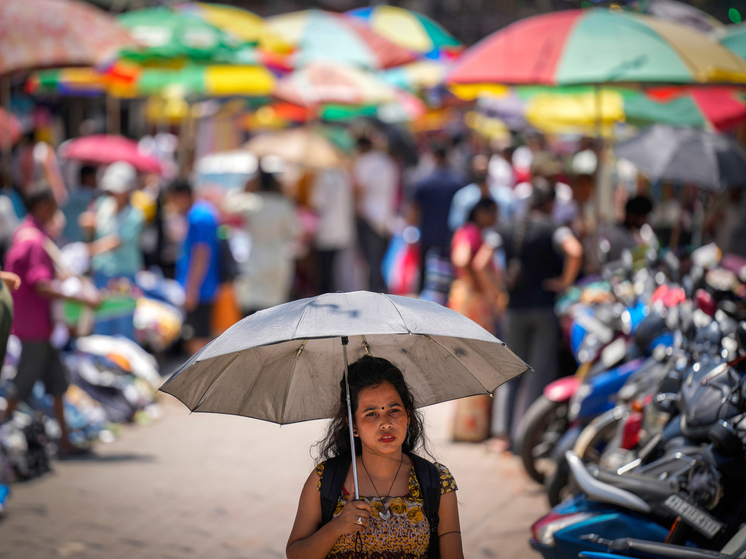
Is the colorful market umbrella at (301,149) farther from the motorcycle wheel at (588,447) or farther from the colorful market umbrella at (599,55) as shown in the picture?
the motorcycle wheel at (588,447)

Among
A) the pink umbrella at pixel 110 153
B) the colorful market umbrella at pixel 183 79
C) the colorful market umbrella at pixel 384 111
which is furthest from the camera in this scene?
the colorful market umbrella at pixel 384 111

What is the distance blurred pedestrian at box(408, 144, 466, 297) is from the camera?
455 inches

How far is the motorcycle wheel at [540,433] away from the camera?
628 centimetres

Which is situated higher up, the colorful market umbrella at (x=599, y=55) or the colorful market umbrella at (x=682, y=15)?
the colorful market umbrella at (x=682, y=15)

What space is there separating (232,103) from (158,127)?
588 cm

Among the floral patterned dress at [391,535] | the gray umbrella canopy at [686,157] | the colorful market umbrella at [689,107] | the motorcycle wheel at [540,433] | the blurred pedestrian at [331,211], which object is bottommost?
the motorcycle wheel at [540,433]

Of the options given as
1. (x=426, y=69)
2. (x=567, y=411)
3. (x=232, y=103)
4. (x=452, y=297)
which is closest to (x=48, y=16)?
→ (x=452, y=297)

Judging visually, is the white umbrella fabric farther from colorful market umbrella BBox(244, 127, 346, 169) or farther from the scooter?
colorful market umbrella BBox(244, 127, 346, 169)

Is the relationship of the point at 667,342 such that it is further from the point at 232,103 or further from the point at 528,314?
the point at 232,103

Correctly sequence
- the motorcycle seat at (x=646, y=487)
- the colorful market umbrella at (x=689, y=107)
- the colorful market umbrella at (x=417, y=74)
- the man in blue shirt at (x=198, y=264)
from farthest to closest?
the colorful market umbrella at (x=417, y=74)
the colorful market umbrella at (x=689, y=107)
the man in blue shirt at (x=198, y=264)
the motorcycle seat at (x=646, y=487)

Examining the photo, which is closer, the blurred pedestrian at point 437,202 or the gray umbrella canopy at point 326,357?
the gray umbrella canopy at point 326,357

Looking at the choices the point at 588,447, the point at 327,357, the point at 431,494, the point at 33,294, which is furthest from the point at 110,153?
the point at 431,494

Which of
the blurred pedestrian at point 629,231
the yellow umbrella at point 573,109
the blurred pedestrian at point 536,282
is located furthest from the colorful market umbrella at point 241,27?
the blurred pedestrian at point 629,231

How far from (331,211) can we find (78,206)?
3.30 m
